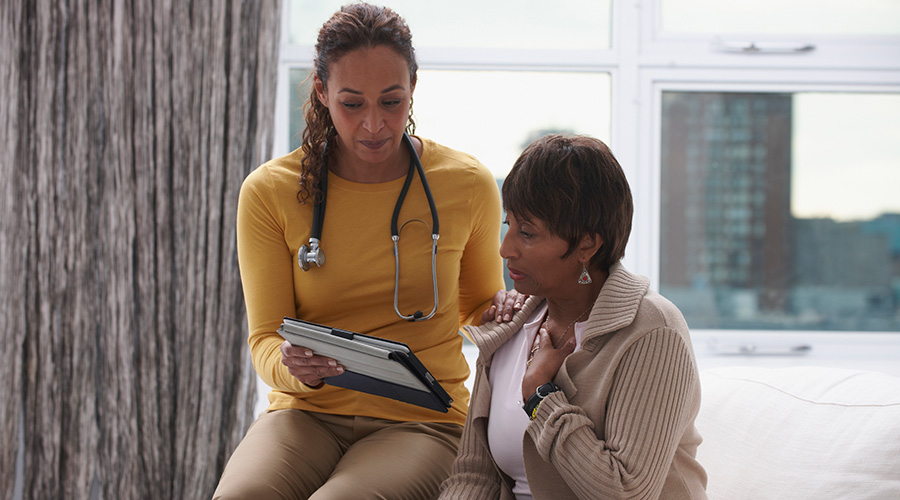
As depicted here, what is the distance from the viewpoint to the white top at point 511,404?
4.53 feet

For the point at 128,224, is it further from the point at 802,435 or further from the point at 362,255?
the point at 802,435

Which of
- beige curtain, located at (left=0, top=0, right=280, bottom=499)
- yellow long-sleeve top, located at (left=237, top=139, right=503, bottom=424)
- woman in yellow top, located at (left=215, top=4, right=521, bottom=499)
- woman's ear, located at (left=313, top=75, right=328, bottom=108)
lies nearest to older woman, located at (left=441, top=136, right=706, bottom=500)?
woman in yellow top, located at (left=215, top=4, right=521, bottom=499)

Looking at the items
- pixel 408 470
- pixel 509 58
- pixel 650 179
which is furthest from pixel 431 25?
pixel 408 470

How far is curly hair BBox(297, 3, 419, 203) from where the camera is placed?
5.15 feet

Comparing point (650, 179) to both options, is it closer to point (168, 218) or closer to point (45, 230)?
point (168, 218)

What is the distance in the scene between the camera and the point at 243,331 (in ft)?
8.23

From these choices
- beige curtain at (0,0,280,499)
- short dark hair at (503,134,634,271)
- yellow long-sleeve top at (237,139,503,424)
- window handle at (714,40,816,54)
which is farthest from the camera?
window handle at (714,40,816,54)

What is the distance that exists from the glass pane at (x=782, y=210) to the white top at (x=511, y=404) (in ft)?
4.95

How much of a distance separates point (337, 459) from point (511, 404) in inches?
18.3

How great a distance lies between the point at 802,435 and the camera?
59.7 inches

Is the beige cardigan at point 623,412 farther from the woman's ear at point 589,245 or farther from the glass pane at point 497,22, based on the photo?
the glass pane at point 497,22

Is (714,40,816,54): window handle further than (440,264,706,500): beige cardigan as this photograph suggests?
Yes

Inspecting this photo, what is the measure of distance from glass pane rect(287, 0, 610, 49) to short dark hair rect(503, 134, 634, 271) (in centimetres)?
153

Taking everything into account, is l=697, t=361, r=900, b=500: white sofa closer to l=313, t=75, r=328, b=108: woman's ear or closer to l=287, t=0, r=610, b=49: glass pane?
l=313, t=75, r=328, b=108: woman's ear
